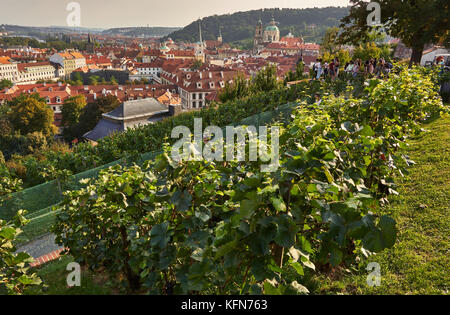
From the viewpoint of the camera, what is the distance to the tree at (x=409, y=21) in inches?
603

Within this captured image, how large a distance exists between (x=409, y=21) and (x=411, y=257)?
16.8 meters

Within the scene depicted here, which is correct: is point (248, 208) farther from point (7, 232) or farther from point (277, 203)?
point (7, 232)

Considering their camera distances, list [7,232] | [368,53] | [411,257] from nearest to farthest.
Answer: [7,232], [411,257], [368,53]

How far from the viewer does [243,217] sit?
83.8 inches

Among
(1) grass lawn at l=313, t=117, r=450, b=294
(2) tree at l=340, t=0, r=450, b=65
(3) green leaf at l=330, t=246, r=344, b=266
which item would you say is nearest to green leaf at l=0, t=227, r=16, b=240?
(3) green leaf at l=330, t=246, r=344, b=266

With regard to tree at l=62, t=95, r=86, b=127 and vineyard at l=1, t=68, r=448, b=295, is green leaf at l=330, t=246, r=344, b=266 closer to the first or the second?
vineyard at l=1, t=68, r=448, b=295

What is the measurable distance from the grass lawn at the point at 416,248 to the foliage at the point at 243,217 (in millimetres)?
410

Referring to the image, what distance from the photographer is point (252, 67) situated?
300 ft

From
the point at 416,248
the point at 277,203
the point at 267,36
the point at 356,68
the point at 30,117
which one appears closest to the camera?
the point at 277,203

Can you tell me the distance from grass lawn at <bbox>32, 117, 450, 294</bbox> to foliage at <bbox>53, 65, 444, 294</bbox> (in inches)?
16.0

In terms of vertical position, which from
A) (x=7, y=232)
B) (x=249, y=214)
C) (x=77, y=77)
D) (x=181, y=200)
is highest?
(x=77, y=77)

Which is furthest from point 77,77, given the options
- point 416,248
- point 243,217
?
point 243,217

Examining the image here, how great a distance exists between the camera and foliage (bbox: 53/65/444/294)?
2119mm
